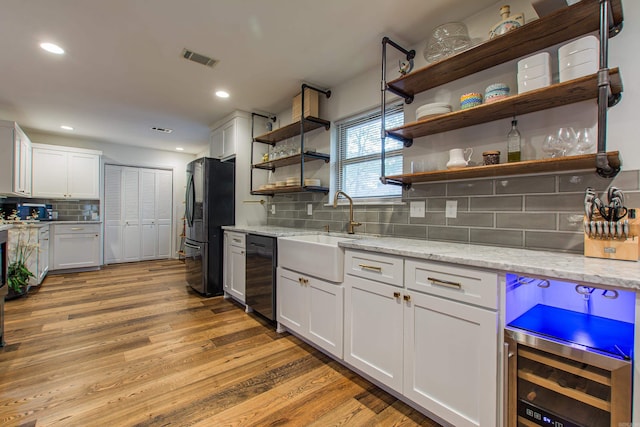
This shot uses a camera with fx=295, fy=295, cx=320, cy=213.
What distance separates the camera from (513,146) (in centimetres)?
171

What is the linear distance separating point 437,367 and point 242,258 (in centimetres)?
227

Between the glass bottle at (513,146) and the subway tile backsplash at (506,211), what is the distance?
129 mm

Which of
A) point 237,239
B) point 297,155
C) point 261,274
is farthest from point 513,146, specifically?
point 237,239

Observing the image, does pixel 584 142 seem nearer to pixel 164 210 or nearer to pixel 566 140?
pixel 566 140

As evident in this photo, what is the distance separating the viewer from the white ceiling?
1.95 meters

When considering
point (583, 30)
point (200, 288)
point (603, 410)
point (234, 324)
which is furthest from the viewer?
point (200, 288)

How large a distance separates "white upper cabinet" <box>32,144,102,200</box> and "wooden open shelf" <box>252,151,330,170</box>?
11.5ft

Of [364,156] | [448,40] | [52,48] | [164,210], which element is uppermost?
[52,48]

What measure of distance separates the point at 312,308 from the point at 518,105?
6.04ft

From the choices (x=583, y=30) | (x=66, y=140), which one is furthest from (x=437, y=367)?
(x=66, y=140)

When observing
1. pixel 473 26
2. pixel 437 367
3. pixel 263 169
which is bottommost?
pixel 437 367

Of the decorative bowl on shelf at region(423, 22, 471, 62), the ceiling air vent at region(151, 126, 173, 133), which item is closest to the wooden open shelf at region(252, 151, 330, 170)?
the decorative bowl on shelf at region(423, 22, 471, 62)

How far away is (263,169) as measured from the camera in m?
3.97

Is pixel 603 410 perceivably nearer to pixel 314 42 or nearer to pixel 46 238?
pixel 314 42
